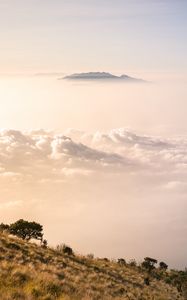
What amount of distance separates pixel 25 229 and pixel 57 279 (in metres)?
29.8

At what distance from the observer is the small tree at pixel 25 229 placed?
59750 mm

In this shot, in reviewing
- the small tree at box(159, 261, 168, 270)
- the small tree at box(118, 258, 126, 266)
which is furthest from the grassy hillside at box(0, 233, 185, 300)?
the small tree at box(159, 261, 168, 270)

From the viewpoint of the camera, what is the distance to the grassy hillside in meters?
24.7

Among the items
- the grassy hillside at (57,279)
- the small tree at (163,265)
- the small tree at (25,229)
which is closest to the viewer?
the grassy hillside at (57,279)

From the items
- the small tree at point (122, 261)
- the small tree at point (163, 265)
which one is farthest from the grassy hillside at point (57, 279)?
the small tree at point (163, 265)

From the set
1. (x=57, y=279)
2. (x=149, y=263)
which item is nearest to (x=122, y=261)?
(x=149, y=263)

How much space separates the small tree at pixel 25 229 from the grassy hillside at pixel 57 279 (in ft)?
33.4

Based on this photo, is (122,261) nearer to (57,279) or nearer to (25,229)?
(25,229)

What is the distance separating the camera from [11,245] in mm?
39656

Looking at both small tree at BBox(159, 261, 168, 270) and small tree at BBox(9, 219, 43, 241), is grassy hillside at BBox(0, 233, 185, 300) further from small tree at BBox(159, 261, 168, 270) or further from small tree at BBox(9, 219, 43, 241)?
small tree at BBox(159, 261, 168, 270)

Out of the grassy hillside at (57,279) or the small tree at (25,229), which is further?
the small tree at (25,229)

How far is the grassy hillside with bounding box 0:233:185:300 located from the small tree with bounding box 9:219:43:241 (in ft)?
33.4

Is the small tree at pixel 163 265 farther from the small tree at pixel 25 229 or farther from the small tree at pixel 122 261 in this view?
the small tree at pixel 25 229

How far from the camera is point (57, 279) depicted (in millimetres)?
31219
